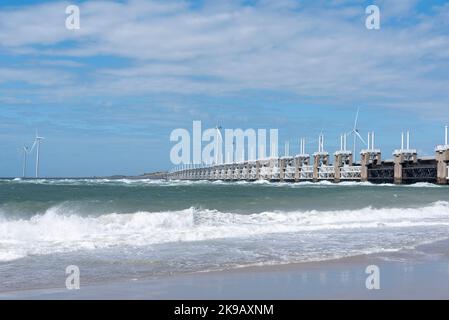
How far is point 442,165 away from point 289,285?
74.2m

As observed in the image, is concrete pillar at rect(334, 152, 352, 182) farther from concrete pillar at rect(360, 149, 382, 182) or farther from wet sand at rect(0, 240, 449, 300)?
wet sand at rect(0, 240, 449, 300)

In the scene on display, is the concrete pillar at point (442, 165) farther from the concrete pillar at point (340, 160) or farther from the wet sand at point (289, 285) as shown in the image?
the wet sand at point (289, 285)

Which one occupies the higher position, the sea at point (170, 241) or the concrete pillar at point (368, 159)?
the concrete pillar at point (368, 159)

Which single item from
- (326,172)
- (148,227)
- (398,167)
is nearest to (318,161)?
(326,172)

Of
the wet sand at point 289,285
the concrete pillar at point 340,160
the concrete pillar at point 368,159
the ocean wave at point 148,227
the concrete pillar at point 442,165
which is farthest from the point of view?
the concrete pillar at point 340,160

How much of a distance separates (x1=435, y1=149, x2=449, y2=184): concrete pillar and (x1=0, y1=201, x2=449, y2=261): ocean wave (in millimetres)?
49119

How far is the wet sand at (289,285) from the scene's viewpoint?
32.1ft

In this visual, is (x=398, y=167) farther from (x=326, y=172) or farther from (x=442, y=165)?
(x=326, y=172)

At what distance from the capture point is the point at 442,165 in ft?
260

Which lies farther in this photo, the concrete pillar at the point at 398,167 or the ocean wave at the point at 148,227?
the concrete pillar at the point at 398,167

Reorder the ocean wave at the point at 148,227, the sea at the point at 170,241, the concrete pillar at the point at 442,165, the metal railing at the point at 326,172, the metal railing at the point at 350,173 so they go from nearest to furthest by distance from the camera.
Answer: the sea at the point at 170,241 < the ocean wave at the point at 148,227 < the concrete pillar at the point at 442,165 < the metal railing at the point at 350,173 < the metal railing at the point at 326,172

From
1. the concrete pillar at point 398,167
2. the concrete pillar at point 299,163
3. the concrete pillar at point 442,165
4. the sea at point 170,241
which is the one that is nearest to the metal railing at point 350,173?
the concrete pillar at point 398,167

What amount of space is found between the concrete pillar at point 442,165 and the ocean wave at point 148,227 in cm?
4912
